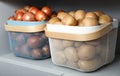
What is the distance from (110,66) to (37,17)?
1.26 ft

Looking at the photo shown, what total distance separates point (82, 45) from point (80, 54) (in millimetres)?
36

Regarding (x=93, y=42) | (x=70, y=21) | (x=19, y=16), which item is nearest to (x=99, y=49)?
(x=93, y=42)

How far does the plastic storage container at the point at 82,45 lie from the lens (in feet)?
2.34

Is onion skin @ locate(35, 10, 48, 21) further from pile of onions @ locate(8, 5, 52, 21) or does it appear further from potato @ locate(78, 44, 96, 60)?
potato @ locate(78, 44, 96, 60)

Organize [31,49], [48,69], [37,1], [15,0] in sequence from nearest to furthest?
[48,69]
[31,49]
[15,0]
[37,1]

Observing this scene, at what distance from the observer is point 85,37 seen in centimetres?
71

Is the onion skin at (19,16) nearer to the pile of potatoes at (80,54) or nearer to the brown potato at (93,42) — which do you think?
the pile of potatoes at (80,54)

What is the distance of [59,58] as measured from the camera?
817 millimetres

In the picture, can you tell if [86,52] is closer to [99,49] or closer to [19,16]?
[99,49]

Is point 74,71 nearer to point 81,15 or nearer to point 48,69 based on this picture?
point 48,69

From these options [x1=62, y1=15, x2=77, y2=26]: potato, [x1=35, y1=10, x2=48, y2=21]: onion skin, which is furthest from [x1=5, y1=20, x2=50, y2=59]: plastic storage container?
[x1=62, y1=15, x2=77, y2=26]: potato

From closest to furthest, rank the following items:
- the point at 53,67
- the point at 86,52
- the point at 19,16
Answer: the point at 86,52 → the point at 53,67 → the point at 19,16

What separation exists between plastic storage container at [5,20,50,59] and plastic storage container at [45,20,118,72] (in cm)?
9

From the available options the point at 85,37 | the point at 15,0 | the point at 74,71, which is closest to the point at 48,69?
the point at 74,71
